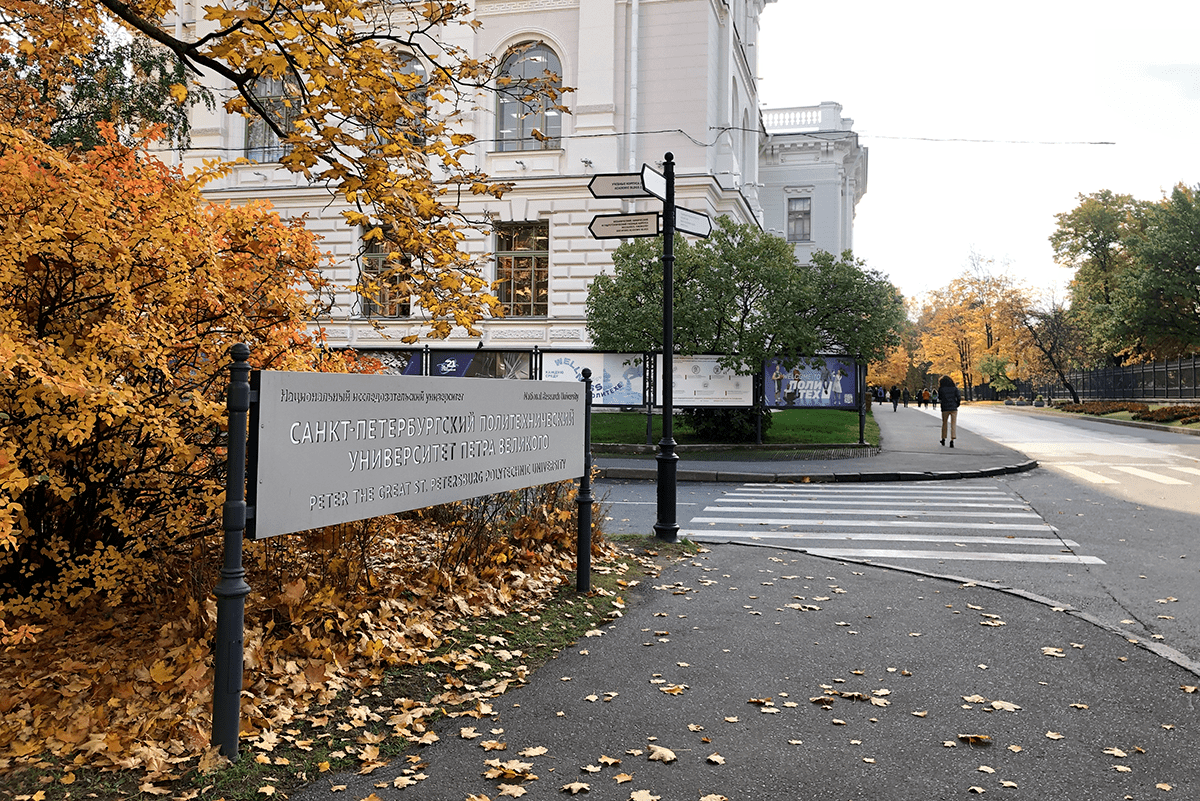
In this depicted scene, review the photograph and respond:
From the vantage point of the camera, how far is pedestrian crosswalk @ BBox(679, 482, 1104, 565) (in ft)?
28.8

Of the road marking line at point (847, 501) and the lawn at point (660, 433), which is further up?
the lawn at point (660, 433)

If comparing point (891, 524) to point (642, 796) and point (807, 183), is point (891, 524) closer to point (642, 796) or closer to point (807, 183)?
point (642, 796)

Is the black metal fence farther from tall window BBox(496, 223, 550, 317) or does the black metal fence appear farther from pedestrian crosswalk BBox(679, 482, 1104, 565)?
pedestrian crosswalk BBox(679, 482, 1104, 565)

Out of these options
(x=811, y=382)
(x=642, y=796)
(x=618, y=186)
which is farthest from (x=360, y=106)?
(x=811, y=382)

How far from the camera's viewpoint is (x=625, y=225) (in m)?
8.72

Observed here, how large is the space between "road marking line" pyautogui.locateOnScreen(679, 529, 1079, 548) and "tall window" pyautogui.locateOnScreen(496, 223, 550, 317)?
1977 cm

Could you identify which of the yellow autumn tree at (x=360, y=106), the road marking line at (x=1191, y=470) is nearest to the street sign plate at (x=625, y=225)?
the yellow autumn tree at (x=360, y=106)

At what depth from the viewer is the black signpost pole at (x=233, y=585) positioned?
3404 millimetres

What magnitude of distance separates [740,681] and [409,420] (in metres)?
2.27

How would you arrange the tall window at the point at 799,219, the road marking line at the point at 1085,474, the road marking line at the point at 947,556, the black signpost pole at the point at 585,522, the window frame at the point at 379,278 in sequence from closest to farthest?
the black signpost pole at the point at 585,522, the window frame at the point at 379,278, the road marking line at the point at 947,556, the road marking line at the point at 1085,474, the tall window at the point at 799,219

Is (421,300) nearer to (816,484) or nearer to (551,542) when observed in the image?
(551,542)

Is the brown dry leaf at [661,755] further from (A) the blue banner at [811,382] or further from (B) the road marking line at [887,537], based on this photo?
(A) the blue banner at [811,382]

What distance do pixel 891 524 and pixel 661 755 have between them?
7642mm

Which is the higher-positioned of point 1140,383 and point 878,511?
point 1140,383
